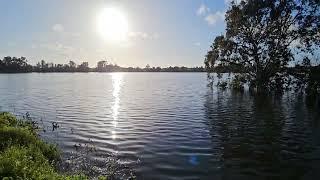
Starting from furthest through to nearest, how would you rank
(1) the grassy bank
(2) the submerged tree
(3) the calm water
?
(2) the submerged tree
(3) the calm water
(1) the grassy bank

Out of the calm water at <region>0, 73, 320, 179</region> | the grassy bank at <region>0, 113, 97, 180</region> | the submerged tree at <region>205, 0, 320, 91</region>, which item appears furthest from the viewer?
the submerged tree at <region>205, 0, 320, 91</region>

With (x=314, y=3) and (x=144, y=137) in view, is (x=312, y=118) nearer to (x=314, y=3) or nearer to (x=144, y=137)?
(x=144, y=137)

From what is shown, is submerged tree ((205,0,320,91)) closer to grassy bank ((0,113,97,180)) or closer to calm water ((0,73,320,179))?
calm water ((0,73,320,179))

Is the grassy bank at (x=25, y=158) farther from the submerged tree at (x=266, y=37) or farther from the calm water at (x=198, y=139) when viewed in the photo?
the submerged tree at (x=266, y=37)

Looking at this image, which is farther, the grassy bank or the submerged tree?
the submerged tree

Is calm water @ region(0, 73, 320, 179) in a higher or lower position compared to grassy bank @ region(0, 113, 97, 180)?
Answer: lower

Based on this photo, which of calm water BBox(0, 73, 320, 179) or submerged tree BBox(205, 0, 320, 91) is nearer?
calm water BBox(0, 73, 320, 179)

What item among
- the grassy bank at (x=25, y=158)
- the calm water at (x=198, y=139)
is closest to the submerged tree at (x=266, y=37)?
the calm water at (x=198, y=139)

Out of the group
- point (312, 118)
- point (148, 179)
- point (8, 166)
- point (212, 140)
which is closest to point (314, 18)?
point (312, 118)

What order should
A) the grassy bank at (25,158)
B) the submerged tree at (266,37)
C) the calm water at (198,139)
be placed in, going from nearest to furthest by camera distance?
the grassy bank at (25,158), the calm water at (198,139), the submerged tree at (266,37)

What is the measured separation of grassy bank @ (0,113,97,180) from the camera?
39.3 feet

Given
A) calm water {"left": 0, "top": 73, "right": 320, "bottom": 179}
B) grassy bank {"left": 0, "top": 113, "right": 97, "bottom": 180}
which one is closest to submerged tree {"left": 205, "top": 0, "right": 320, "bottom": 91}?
calm water {"left": 0, "top": 73, "right": 320, "bottom": 179}

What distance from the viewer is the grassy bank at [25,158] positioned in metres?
12.0

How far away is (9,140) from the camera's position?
17.5 m
